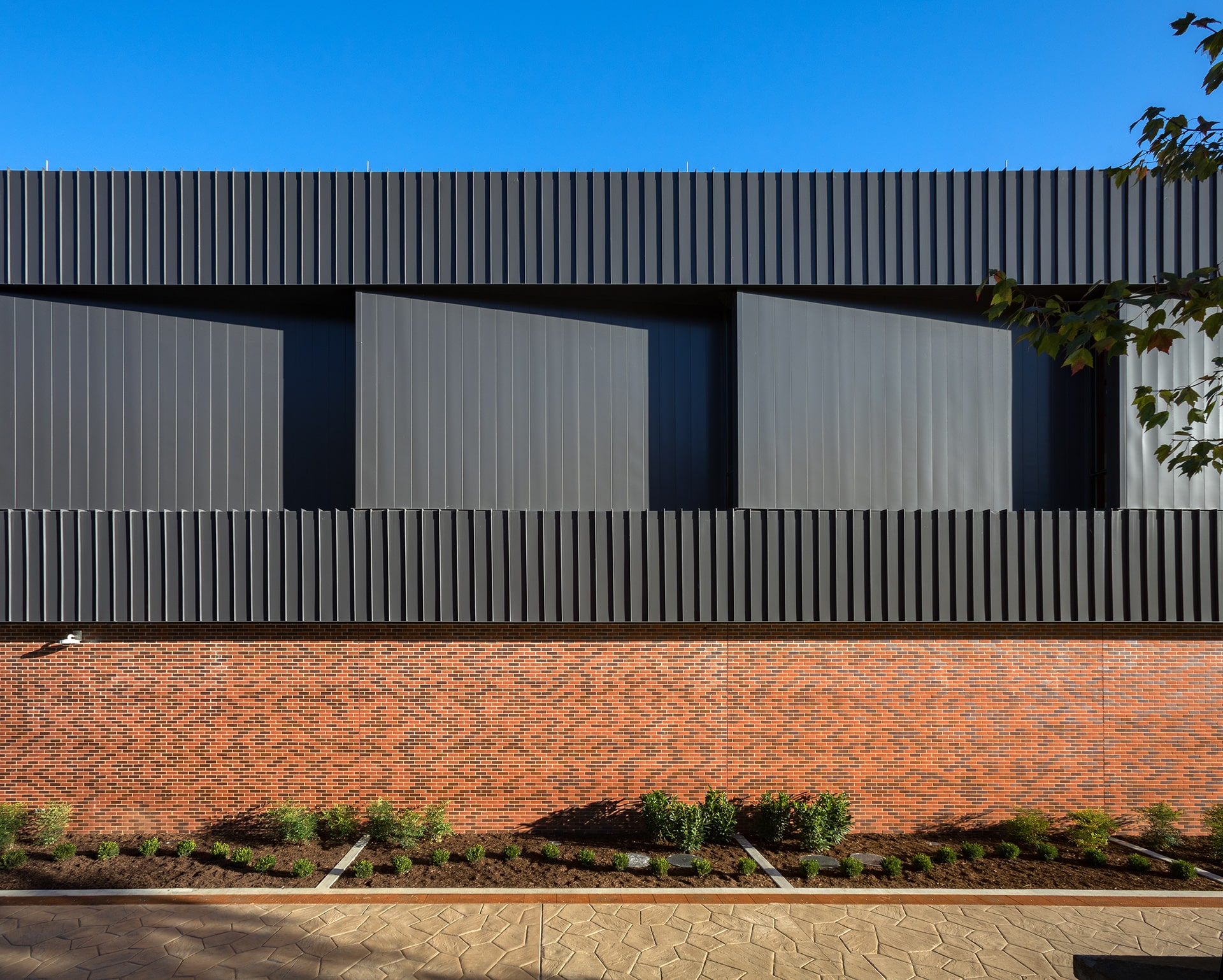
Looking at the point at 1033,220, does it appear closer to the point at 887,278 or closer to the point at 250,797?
the point at 887,278

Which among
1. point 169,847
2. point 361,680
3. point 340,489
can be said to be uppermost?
point 340,489

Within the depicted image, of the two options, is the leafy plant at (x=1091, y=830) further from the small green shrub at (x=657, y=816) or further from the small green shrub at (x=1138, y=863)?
the small green shrub at (x=657, y=816)

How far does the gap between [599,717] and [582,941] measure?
3053mm

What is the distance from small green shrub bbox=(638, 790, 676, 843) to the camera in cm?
941

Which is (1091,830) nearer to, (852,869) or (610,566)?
(852,869)

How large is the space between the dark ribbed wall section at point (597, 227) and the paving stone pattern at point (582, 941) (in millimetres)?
8292

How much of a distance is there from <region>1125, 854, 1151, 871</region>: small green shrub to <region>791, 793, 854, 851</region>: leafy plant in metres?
3.43

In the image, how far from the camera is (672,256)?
410 inches

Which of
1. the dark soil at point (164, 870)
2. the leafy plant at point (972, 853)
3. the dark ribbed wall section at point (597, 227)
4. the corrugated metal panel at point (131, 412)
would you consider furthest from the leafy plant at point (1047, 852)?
the corrugated metal panel at point (131, 412)

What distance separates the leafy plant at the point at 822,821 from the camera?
934cm

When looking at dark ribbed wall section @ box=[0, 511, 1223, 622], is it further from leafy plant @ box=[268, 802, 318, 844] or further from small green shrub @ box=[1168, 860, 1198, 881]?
small green shrub @ box=[1168, 860, 1198, 881]

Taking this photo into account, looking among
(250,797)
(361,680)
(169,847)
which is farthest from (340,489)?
(169,847)

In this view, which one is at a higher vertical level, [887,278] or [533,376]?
[887,278]

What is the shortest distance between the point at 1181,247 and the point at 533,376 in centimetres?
984
